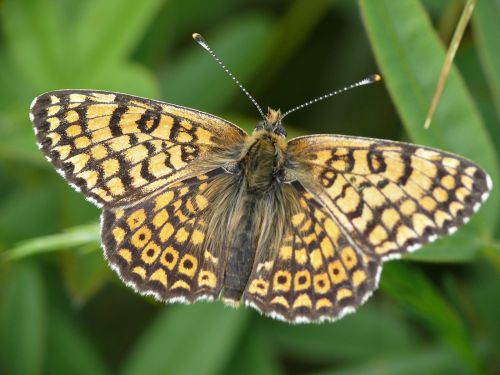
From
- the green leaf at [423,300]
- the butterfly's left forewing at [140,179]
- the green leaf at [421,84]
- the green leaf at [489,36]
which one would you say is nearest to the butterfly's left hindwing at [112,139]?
the butterfly's left forewing at [140,179]

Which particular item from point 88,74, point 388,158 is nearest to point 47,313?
point 88,74

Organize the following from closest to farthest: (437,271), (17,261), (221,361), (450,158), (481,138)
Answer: (450,158) < (481,138) < (221,361) < (17,261) < (437,271)

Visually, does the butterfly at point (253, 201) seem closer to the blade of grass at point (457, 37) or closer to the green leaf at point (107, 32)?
the blade of grass at point (457, 37)

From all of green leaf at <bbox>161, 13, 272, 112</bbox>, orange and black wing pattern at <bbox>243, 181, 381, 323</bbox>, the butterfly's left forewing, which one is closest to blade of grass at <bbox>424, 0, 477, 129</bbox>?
orange and black wing pattern at <bbox>243, 181, 381, 323</bbox>

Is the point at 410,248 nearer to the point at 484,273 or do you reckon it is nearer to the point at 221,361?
the point at 221,361

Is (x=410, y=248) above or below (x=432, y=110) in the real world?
below

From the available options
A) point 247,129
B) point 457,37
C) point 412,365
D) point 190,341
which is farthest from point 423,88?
point 190,341

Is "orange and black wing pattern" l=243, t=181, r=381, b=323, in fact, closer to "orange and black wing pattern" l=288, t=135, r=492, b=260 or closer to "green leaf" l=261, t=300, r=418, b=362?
"orange and black wing pattern" l=288, t=135, r=492, b=260
